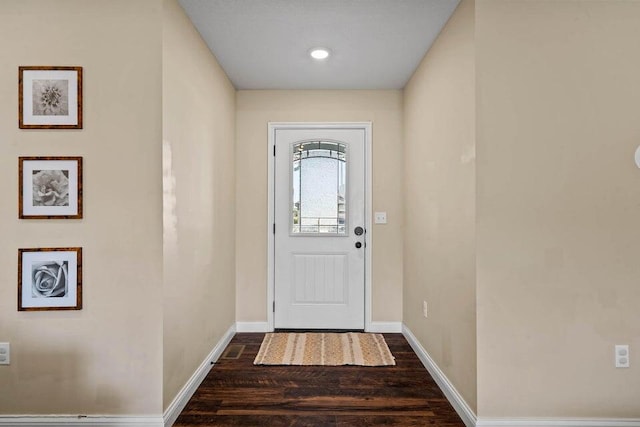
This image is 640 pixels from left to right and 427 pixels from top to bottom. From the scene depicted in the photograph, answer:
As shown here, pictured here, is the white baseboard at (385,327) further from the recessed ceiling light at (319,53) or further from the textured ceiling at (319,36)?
the recessed ceiling light at (319,53)

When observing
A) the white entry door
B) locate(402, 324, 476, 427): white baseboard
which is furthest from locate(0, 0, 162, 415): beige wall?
the white entry door

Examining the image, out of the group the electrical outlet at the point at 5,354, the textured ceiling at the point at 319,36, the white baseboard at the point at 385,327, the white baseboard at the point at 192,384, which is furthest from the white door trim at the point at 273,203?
the electrical outlet at the point at 5,354

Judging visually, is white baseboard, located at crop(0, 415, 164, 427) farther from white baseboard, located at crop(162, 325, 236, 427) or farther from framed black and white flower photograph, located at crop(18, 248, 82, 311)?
framed black and white flower photograph, located at crop(18, 248, 82, 311)

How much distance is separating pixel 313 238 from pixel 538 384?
88.5 inches

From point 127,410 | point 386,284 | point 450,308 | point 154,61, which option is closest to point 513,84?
point 450,308

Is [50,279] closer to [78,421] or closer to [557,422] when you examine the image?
[78,421]

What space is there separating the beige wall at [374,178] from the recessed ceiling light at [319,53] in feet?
2.60

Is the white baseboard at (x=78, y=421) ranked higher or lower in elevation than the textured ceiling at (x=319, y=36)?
lower

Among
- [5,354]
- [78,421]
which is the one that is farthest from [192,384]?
[5,354]

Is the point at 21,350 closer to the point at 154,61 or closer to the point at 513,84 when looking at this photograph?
the point at 154,61

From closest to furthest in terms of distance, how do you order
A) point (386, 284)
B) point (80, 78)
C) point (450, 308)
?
point (80, 78) < point (450, 308) < point (386, 284)

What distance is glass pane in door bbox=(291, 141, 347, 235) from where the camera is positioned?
12.4ft

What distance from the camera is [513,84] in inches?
79.4

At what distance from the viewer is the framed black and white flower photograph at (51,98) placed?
78.0 inches
